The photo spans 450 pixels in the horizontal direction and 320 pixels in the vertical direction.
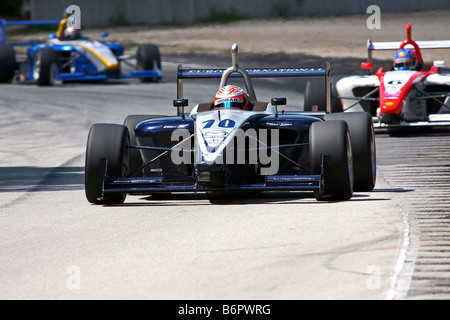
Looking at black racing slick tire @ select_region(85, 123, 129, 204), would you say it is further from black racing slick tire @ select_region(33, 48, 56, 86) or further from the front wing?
black racing slick tire @ select_region(33, 48, 56, 86)

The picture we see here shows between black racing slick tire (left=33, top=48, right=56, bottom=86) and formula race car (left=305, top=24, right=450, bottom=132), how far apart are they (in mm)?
9538

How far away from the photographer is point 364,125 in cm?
1004

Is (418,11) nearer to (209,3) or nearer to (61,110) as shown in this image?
(209,3)

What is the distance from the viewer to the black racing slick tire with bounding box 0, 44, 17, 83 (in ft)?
84.0

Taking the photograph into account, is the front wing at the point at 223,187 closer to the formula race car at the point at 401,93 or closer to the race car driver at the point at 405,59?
the formula race car at the point at 401,93

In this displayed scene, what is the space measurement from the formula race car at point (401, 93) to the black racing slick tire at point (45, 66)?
9.54 metres

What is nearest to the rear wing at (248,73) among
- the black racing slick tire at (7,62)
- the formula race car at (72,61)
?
the formula race car at (72,61)

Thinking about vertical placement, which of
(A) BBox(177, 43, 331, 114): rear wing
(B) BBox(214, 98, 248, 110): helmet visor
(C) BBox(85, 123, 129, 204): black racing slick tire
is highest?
(A) BBox(177, 43, 331, 114): rear wing

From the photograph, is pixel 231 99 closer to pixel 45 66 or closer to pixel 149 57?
pixel 45 66

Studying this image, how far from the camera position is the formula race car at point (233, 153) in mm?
9188

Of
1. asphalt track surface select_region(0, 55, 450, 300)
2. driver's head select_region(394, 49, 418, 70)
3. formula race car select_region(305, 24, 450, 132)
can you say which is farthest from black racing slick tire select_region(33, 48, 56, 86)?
asphalt track surface select_region(0, 55, 450, 300)
